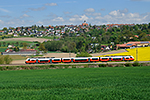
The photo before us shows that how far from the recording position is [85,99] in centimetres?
1384

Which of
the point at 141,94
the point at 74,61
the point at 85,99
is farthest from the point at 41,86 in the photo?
the point at 74,61

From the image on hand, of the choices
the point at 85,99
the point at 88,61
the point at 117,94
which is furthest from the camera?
the point at 88,61

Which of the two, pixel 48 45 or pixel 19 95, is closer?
pixel 19 95

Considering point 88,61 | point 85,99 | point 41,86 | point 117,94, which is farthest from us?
point 88,61

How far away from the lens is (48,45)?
128m

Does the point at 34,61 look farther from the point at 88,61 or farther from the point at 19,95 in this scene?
the point at 19,95

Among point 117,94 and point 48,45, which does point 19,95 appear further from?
point 48,45

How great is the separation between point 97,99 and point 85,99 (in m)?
0.86

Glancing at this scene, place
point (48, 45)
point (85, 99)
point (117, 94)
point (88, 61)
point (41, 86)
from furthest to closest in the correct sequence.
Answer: point (48, 45), point (88, 61), point (41, 86), point (117, 94), point (85, 99)

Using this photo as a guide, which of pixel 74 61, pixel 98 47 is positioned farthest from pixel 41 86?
pixel 98 47

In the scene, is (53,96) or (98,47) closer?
(53,96)

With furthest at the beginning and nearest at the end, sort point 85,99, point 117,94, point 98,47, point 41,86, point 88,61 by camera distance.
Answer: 1. point 98,47
2. point 88,61
3. point 41,86
4. point 117,94
5. point 85,99

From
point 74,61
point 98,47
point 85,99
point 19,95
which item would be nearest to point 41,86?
point 19,95

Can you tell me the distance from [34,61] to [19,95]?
4206 cm
